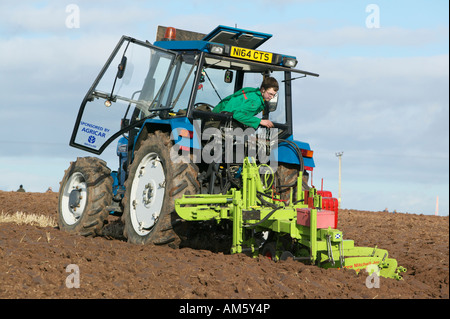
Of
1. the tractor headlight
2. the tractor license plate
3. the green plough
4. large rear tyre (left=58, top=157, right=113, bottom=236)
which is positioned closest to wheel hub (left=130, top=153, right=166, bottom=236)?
the green plough

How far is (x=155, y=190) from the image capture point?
23.9 ft

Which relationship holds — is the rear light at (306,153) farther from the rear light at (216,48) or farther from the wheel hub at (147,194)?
the wheel hub at (147,194)

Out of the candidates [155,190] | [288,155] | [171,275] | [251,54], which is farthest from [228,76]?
[171,275]

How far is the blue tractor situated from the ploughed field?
656mm

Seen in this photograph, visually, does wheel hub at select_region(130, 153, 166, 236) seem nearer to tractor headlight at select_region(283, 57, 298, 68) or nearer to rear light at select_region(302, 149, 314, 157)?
rear light at select_region(302, 149, 314, 157)

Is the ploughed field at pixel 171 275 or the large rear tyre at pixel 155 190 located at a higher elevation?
the large rear tyre at pixel 155 190

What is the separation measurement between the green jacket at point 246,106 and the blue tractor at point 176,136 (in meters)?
0.12

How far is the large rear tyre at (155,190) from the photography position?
680 cm

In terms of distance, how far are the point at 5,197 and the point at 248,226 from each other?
41.4ft

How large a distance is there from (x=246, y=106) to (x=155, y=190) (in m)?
1.57

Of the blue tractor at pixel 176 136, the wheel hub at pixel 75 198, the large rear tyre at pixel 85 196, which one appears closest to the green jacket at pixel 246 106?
the blue tractor at pixel 176 136

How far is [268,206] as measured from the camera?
662cm

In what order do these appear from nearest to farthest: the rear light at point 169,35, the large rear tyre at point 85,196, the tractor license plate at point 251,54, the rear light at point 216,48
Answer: the rear light at point 216,48
the tractor license plate at point 251,54
the rear light at point 169,35
the large rear tyre at point 85,196
